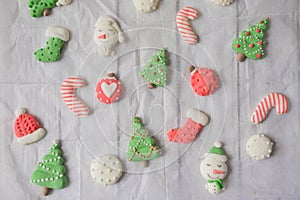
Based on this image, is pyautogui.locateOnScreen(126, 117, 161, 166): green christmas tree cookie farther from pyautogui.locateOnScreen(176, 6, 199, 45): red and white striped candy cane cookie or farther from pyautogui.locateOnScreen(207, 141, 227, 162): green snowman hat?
pyautogui.locateOnScreen(176, 6, 199, 45): red and white striped candy cane cookie

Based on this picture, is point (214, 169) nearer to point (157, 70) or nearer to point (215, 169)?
point (215, 169)

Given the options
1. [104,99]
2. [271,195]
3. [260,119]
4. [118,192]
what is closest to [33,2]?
[104,99]

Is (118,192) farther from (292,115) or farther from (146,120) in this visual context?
(292,115)

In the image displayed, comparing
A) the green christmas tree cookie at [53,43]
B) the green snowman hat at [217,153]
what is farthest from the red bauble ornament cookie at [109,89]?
the green snowman hat at [217,153]

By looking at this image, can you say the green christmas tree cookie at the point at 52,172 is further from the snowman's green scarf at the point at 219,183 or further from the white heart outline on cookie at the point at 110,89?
the snowman's green scarf at the point at 219,183

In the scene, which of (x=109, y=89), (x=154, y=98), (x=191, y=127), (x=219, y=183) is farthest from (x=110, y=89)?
(x=219, y=183)

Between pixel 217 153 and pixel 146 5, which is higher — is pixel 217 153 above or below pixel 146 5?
below
